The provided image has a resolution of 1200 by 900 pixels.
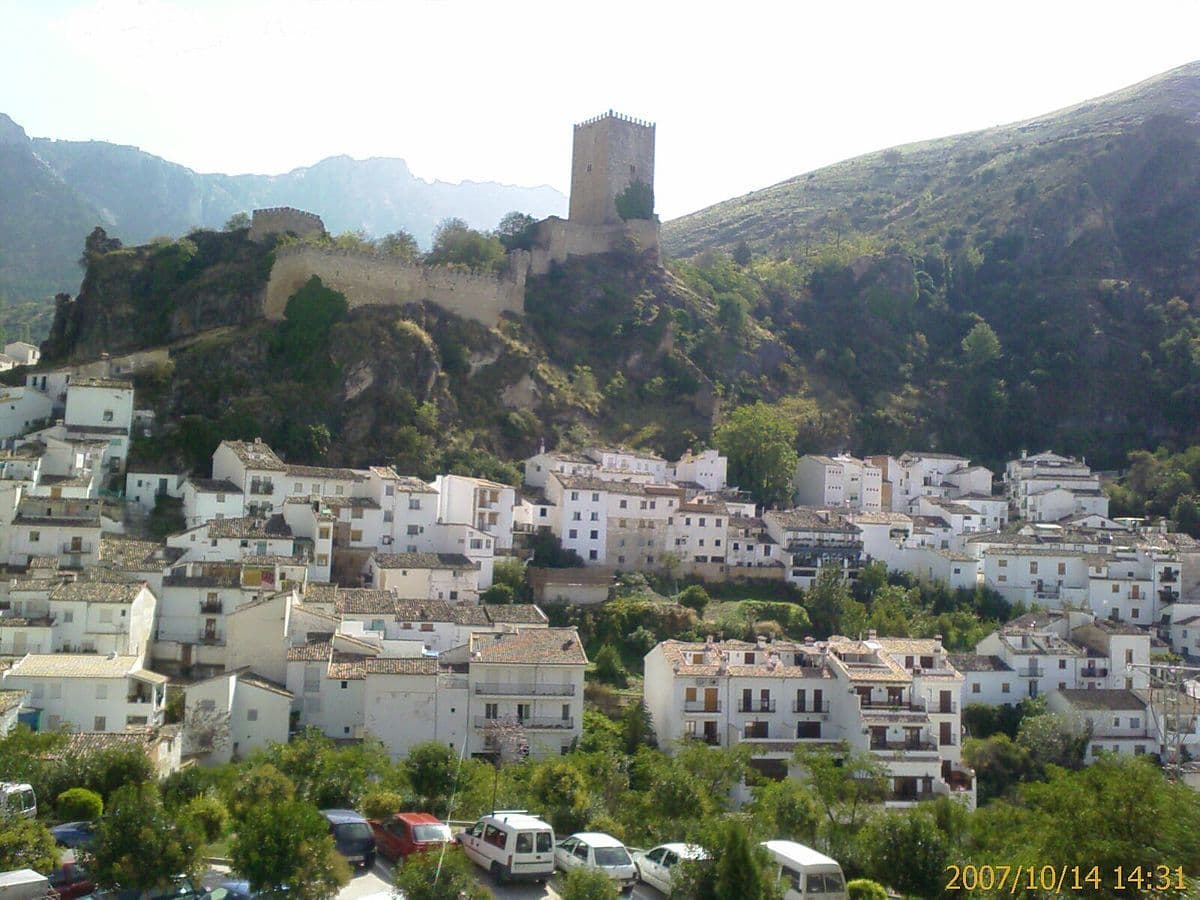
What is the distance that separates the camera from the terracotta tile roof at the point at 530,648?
34.9 m

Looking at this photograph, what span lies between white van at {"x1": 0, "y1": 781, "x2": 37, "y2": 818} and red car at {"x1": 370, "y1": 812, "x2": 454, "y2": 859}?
5.38m

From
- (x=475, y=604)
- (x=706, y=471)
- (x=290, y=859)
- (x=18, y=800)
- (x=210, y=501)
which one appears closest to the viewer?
(x=290, y=859)

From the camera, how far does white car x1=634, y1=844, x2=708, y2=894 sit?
1848cm

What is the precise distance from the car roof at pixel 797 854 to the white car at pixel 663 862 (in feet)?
4.16

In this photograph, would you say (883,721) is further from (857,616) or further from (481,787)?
(481,787)

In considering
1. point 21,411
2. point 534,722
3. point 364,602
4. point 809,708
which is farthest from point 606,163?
point 534,722

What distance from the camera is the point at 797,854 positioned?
18.8m

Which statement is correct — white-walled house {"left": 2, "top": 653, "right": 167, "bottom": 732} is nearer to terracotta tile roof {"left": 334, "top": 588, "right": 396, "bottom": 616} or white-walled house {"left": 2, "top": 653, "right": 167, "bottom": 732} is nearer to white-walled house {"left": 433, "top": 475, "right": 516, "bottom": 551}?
terracotta tile roof {"left": 334, "top": 588, "right": 396, "bottom": 616}

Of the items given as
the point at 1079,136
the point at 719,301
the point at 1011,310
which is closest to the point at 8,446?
the point at 719,301

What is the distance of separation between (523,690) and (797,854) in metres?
16.6

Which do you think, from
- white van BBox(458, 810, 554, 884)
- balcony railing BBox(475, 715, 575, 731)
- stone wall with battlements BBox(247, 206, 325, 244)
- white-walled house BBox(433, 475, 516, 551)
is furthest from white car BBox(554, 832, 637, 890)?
stone wall with battlements BBox(247, 206, 325, 244)

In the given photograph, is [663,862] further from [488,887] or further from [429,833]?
[429,833]

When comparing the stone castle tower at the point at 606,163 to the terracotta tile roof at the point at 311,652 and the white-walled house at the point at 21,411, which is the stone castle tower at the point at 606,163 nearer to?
the white-walled house at the point at 21,411
